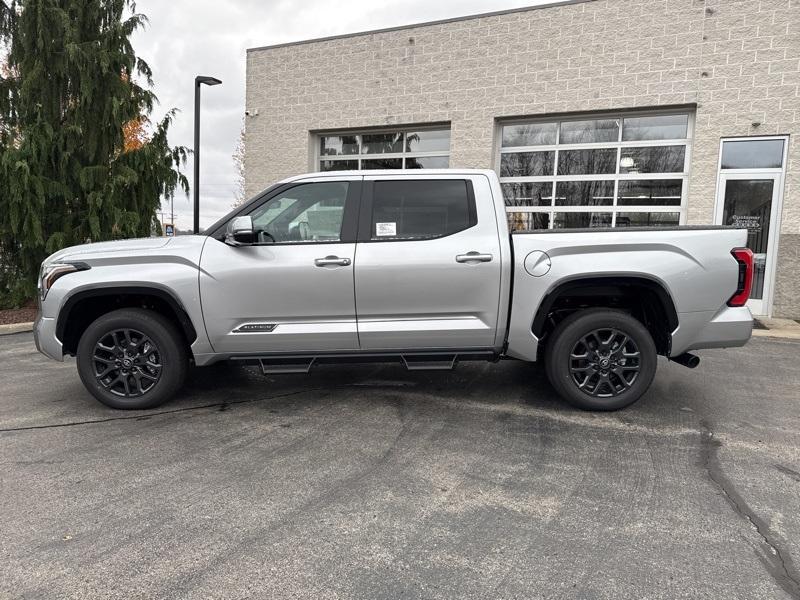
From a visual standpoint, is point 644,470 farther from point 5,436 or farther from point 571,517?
point 5,436

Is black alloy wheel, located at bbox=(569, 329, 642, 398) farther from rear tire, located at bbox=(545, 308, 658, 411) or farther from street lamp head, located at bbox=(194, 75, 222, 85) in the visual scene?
street lamp head, located at bbox=(194, 75, 222, 85)

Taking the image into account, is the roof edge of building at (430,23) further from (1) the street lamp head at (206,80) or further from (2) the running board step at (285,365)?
(2) the running board step at (285,365)

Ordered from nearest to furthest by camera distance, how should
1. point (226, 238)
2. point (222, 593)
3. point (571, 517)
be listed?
point (222, 593), point (571, 517), point (226, 238)

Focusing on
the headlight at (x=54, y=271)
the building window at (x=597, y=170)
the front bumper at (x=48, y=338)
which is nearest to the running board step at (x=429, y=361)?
the headlight at (x=54, y=271)

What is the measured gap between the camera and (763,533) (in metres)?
2.71

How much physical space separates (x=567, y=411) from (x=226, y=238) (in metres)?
3.14

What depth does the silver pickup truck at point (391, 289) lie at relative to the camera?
168 inches

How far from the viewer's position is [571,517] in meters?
2.86

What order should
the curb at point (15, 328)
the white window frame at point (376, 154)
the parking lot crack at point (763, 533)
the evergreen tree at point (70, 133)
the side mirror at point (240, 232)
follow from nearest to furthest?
the parking lot crack at point (763, 533) < the side mirror at point (240, 232) < the curb at point (15, 328) < the evergreen tree at point (70, 133) < the white window frame at point (376, 154)

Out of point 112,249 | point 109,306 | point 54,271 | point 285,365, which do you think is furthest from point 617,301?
point 54,271

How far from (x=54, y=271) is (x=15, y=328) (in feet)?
17.0

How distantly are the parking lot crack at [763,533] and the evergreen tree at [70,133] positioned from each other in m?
9.40

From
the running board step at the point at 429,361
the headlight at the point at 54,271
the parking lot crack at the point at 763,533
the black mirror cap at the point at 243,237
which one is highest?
the black mirror cap at the point at 243,237

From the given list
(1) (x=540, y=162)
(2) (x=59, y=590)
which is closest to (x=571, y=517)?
(2) (x=59, y=590)
